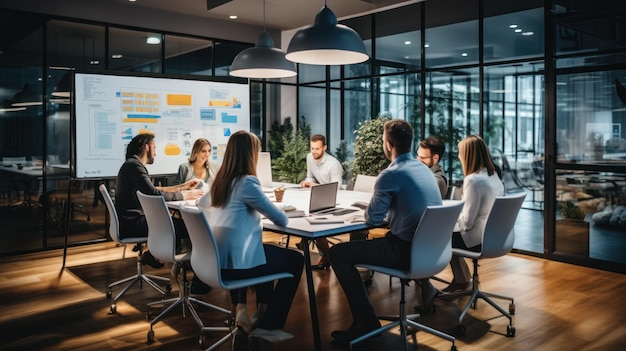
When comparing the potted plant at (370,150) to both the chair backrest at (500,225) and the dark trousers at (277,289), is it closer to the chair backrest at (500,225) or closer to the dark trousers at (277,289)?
the chair backrest at (500,225)

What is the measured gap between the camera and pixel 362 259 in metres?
3.51

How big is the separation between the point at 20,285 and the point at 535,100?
5937mm

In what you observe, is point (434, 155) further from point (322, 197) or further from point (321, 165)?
point (321, 165)

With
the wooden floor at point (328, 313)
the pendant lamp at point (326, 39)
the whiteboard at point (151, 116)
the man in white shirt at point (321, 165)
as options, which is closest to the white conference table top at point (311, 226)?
the wooden floor at point (328, 313)

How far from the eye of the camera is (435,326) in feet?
12.9

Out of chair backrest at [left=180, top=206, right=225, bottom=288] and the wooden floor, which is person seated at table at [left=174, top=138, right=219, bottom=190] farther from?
chair backrest at [left=180, top=206, right=225, bottom=288]

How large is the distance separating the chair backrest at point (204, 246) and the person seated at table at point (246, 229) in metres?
0.10

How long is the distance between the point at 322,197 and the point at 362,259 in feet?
2.57

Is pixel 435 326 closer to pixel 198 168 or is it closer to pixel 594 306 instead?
pixel 594 306

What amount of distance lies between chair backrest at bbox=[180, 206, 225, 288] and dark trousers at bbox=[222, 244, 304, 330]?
28 cm

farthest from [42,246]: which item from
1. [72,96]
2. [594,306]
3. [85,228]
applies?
[594,306]

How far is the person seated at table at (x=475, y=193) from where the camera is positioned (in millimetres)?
3980

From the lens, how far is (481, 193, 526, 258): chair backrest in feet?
12.4

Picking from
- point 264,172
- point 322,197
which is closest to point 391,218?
point 322,197
